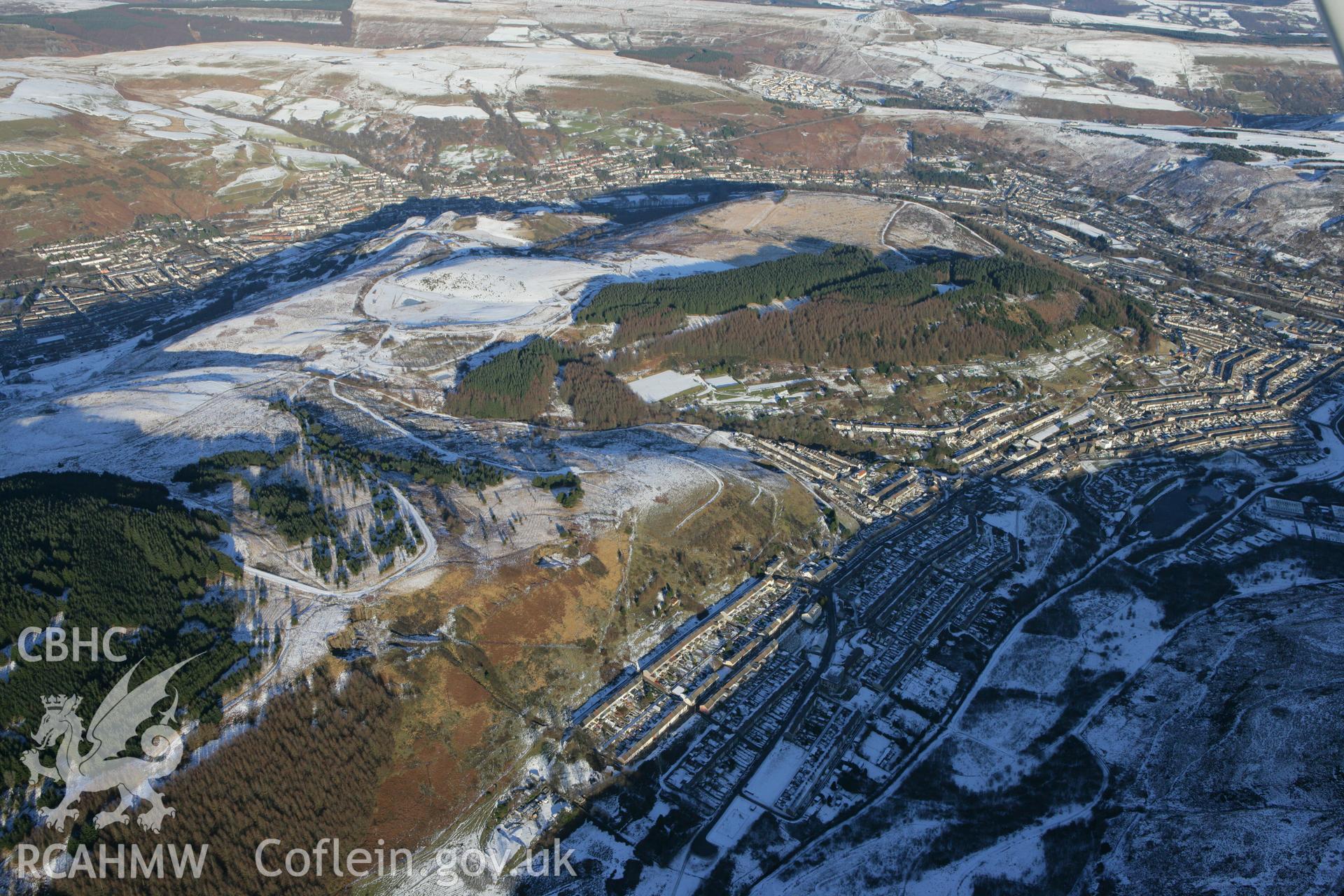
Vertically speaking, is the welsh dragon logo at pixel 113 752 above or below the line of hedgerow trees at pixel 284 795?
above

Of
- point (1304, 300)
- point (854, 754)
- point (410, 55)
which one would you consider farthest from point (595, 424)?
point (410, 55)

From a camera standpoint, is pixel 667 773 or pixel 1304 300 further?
pixel 1304 300

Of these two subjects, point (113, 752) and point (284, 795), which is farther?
point (284, 795)

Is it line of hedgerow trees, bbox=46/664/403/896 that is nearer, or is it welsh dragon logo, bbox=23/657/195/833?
line of hedgerow trees, bbox=46/664/403/896

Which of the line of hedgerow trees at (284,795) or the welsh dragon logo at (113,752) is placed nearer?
the line of hedgerow trees at (284,795)

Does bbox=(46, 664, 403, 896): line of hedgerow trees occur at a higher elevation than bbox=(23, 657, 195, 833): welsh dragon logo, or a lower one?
lower

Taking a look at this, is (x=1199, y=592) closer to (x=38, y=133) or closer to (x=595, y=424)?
(x=595, y=424)

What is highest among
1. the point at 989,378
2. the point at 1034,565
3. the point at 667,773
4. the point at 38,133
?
the point at 38,133

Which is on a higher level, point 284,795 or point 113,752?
point 113,752
